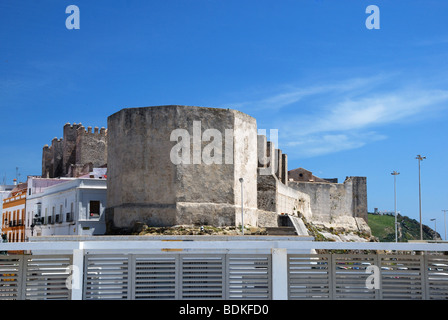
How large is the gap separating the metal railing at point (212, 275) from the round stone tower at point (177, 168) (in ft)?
69.7

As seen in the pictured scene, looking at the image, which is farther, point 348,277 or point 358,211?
point 358,211

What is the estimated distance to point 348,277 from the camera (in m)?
9.95

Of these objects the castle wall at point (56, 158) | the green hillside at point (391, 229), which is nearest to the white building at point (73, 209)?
the castle wall at point (56, 158)

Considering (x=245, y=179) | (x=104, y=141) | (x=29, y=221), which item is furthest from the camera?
(x=104, y=141)

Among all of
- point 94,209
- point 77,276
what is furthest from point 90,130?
point 77,276

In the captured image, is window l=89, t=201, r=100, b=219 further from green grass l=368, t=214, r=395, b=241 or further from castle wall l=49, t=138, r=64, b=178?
green grass l=368, t=214, r=395, b=241

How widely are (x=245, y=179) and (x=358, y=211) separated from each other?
91.9 ft

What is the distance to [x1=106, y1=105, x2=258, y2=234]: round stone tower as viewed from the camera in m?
31.6

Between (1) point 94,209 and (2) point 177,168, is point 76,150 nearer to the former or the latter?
(1) point 94,209

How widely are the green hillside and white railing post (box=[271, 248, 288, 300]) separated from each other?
65.5 metres

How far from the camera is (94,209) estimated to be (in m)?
35.8

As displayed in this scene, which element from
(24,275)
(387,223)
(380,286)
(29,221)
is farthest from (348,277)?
(387,223)

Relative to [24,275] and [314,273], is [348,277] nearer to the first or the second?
[314,273]

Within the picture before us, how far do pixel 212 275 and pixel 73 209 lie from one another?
2651 cm
